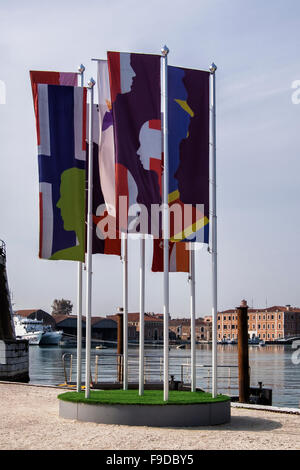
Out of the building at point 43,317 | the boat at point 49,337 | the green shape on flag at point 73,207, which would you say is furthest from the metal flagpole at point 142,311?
the building at point 43,317

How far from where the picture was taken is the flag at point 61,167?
15969 millimetres

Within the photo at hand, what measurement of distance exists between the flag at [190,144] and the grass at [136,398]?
3.78 metres

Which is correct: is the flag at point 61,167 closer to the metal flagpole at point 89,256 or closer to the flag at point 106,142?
the metal flagpole at point 89,256

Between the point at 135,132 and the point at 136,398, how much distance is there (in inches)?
250

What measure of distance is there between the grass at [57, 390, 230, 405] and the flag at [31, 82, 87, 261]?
3393 mm

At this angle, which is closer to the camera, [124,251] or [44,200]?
[44,200]

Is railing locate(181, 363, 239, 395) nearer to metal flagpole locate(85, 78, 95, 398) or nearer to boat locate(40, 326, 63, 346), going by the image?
metal flagpole locate(85, 78, 95, 398)

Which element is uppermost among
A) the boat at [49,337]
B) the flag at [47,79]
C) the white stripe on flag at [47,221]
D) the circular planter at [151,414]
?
the flag at [47,79]

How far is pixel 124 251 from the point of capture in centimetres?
1841

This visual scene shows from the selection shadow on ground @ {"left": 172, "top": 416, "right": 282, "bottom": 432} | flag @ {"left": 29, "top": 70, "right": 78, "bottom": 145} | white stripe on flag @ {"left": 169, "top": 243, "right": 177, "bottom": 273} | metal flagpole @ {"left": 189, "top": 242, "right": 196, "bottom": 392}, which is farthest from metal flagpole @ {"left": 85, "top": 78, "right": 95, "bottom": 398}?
shadow on ground @ {"left": 172, "top": 416, "right": 282, "bottom": 432}

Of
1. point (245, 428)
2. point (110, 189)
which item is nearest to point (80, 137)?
point (110, 189)

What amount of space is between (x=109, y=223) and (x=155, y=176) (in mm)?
2616

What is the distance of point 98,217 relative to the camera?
17609mm

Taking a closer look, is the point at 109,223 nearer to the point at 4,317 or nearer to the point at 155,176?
the point at 155,176
